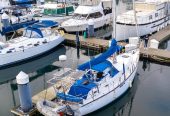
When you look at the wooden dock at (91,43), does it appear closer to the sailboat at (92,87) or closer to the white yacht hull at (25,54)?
the white yacht hull at (25,54)

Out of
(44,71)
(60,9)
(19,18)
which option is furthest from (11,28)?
(44,71)

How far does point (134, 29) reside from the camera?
978 inches

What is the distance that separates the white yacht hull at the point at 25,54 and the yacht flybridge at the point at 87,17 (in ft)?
13.6

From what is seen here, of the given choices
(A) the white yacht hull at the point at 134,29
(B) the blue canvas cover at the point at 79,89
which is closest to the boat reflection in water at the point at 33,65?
(A) the white yacht hull at the point at 134,29

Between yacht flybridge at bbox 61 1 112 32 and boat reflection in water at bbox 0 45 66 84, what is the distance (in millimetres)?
3953

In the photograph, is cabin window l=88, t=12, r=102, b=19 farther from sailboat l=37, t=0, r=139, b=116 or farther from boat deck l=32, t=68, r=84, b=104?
boat deck l=32, t=68, r=84, b=104

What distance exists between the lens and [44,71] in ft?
69.2

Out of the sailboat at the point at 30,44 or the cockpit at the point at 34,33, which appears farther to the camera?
the cockpit at the point at 34,33

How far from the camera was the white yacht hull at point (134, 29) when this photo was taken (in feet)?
81.5

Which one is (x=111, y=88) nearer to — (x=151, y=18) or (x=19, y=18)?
(x=151, y=18)

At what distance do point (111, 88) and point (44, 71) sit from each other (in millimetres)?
7992

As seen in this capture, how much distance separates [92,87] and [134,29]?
1240 cm

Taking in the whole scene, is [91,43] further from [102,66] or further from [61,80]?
[61,80]

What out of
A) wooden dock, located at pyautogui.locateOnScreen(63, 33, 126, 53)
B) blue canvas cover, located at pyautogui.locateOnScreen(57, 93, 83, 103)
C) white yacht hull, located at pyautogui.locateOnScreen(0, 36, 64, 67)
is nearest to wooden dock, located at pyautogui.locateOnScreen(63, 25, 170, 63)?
wooden dock, located at pyautogui.locateOnScreen(63, 33, 126, 53)
